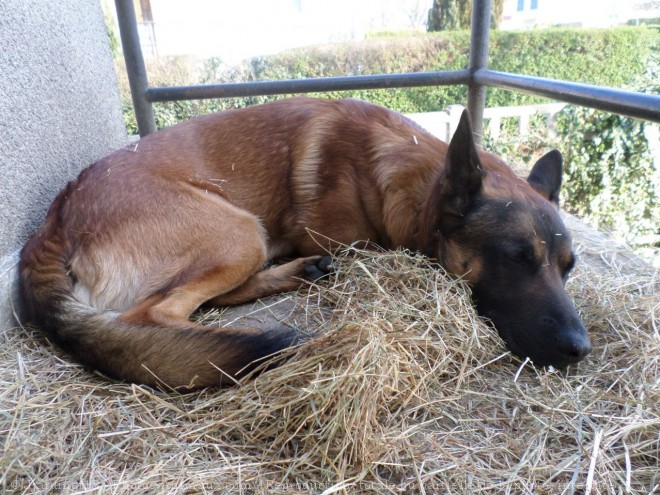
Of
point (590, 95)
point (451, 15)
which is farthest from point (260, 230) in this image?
point (451, 15)

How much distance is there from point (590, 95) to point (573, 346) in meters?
1.20

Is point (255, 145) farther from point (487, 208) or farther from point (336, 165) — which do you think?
point (487, 208)

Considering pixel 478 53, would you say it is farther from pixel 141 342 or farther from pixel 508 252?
pixel 141 342

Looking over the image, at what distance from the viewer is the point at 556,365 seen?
1.94 meters

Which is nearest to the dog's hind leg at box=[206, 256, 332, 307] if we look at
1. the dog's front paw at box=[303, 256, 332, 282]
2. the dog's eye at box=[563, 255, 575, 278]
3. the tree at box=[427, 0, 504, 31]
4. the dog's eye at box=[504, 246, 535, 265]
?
the dog's front paw at box=[303, 256, 332, 282]

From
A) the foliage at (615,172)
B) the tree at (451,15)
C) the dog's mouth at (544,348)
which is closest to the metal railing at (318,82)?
the dog's mouth at (544,348)

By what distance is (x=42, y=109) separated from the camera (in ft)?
8.79

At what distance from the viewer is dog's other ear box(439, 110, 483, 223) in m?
2.22

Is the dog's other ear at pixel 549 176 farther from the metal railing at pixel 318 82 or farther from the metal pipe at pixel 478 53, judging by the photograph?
the metal pipe at pixel 478 53

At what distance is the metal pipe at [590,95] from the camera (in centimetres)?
183

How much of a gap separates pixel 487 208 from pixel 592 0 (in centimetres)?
2144

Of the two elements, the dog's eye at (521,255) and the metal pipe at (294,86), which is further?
the metal pipe at (294,86)

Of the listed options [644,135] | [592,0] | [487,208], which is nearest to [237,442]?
[487,208]

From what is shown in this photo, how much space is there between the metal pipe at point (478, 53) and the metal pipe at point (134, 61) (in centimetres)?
251
